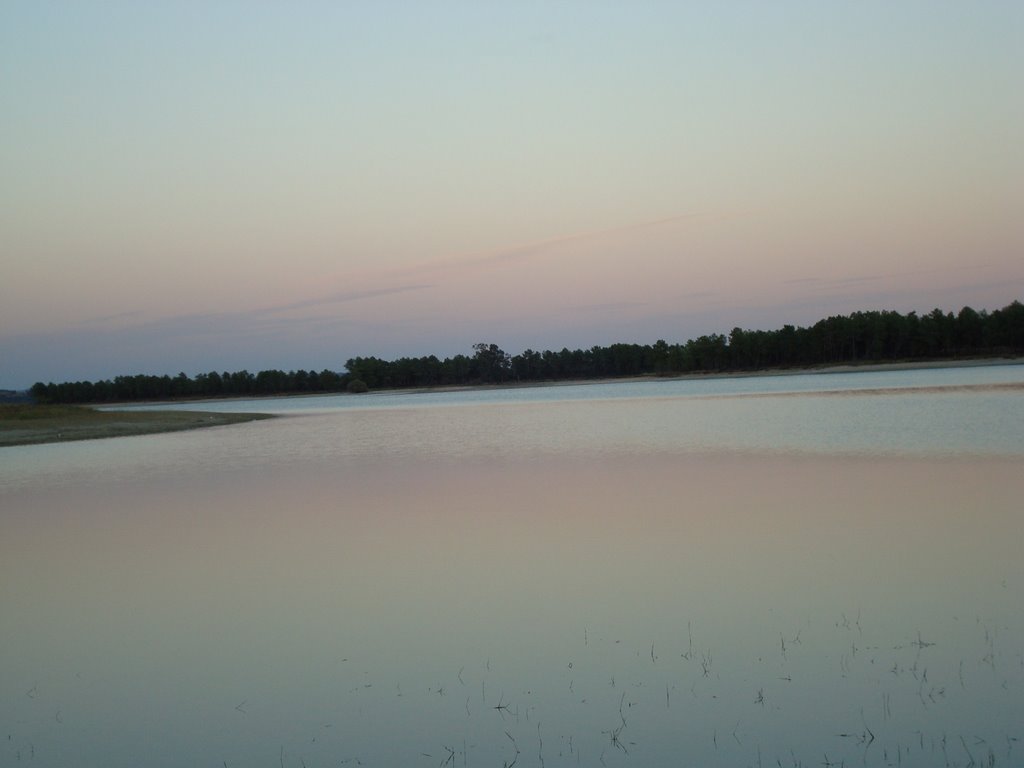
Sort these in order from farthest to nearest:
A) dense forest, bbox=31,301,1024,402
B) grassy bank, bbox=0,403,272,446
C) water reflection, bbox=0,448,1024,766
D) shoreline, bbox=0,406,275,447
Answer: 1. dense forest, bbox=31,301,1024,402
2. grassy bank, bbox=0,403,272,446
3. shoreline, bbox=0,406,275,447
4. water reflection, bbox=0,448,1024,766

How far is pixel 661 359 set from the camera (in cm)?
13738

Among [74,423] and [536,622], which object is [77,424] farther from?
[536,622]

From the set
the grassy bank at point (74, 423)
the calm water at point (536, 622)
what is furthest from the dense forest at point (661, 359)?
the calm water at point (536, 622)

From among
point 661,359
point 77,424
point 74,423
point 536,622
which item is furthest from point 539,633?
point 661,359

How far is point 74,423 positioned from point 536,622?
4288 cm

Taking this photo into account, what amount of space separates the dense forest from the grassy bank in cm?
7096

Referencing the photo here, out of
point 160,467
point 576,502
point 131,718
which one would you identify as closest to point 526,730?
point 131,718

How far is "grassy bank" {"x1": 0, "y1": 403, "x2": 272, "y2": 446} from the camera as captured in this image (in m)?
37.3

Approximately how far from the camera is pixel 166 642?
7.36 meters

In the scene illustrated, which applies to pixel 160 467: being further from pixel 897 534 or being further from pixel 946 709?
pixel 946 709

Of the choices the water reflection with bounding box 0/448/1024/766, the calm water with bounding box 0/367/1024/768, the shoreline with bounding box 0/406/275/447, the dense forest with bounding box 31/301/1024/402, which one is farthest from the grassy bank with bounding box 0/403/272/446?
the dense forest with bounding box 31/301/1024/402

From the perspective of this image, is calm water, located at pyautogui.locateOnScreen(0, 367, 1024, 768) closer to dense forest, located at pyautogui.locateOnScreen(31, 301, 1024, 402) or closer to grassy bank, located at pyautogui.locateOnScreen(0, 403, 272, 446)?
grassy bank, located at pyautogui.locateOnScreen(0, 403, 272, 446)

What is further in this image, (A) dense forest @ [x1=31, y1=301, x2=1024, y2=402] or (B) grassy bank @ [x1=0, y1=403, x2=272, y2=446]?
(A) dense forest @ [x1=31, y1=301, x2=1024, y2=402]

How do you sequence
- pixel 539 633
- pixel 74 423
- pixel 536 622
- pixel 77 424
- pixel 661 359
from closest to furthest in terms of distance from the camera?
pixel 539 633 → pixel 536 622 → pixel 77 424 → pixel 74 423 → pixel 661 359
